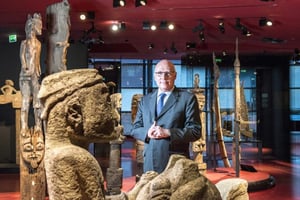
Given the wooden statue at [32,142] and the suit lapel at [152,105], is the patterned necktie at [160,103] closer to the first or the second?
the suit lapel at [152,105]

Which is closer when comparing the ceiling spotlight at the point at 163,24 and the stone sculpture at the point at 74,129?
the stone sculpture at the point at 74,129

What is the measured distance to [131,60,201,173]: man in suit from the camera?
2699 mm

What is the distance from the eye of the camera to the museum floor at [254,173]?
7016mm

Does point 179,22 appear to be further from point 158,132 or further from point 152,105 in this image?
point 158,132

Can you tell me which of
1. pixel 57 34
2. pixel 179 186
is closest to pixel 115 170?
pixel 57 34

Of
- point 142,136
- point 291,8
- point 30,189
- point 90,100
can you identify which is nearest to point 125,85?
point 291,8

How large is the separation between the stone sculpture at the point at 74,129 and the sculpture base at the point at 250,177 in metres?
5.55

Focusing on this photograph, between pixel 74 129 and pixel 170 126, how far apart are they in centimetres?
110

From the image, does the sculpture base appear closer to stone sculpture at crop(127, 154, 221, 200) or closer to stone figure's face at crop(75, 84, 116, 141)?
stone sculpture at crop(127, 154, 221, 200)

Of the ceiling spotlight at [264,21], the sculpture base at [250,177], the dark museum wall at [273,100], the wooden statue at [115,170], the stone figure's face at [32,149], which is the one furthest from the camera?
the dark museum wall at [273,100]

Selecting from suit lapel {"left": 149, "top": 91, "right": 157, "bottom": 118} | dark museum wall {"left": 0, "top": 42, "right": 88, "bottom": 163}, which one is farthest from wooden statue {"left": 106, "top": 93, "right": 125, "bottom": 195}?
suit lapel {"left": 149, "top": 91, "right": 157, "bottom": 118}

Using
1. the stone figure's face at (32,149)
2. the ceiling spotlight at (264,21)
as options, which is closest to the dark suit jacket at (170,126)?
the stone figure's face at (32,149)

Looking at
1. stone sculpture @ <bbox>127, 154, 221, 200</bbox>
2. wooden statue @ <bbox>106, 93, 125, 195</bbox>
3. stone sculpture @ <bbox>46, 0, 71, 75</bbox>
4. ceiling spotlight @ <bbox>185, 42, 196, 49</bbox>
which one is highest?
ceiling spotlight @ <bbox>185, 42, 196, 49</bbox>

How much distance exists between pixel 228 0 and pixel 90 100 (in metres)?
4.96
